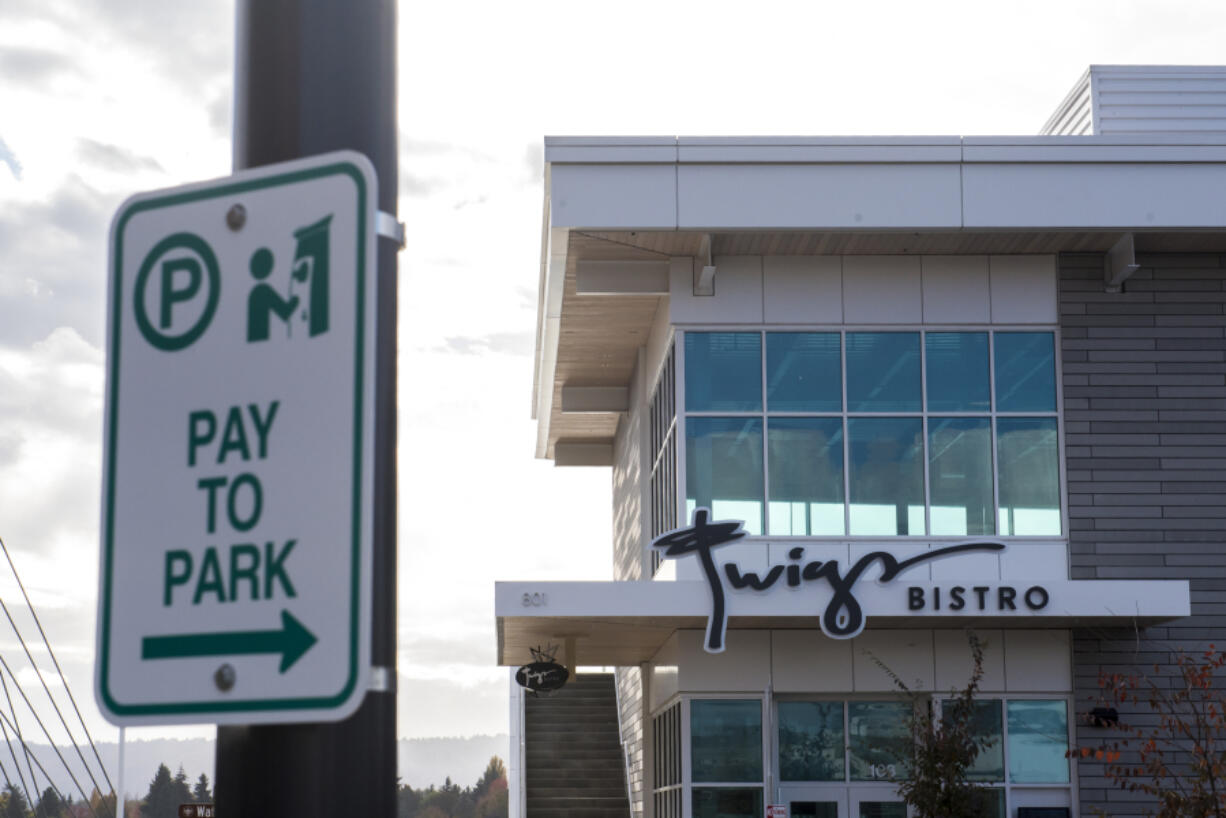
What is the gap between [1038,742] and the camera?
1975cm

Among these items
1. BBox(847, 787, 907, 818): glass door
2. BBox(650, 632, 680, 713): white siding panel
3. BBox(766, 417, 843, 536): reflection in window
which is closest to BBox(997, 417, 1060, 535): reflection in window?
BBox(766, 417, 843, 536): reflection in window

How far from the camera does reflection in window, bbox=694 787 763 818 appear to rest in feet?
64.4

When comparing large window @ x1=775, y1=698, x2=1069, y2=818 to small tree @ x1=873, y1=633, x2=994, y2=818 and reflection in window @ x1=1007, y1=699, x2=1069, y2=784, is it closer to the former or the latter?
reflection in window @ x1=1007, y1=699, x2=1069, y2=784

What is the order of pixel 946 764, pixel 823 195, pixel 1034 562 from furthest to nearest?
1. pixel 1034 562
2. pixel 823 195
3. pixel 946 764

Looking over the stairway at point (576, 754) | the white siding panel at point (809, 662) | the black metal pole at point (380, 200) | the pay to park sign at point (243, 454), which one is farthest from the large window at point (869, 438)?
the pay to park sign at point (243, 454)

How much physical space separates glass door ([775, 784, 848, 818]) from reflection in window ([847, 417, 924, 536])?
3214mm

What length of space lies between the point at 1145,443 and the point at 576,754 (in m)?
15.0

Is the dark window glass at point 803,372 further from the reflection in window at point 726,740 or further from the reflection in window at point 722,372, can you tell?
the reflection in window at point 726,740

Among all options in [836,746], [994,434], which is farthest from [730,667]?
[994,434]

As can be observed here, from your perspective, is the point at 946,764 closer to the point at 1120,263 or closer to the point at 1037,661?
the point at 1037,661

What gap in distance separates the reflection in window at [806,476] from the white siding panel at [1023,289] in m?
2.60

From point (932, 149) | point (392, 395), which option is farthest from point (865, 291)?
point (392, 395)

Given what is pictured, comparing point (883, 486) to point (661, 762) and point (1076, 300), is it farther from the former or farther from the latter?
point (661, 762)

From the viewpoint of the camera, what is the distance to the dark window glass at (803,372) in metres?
20.0
